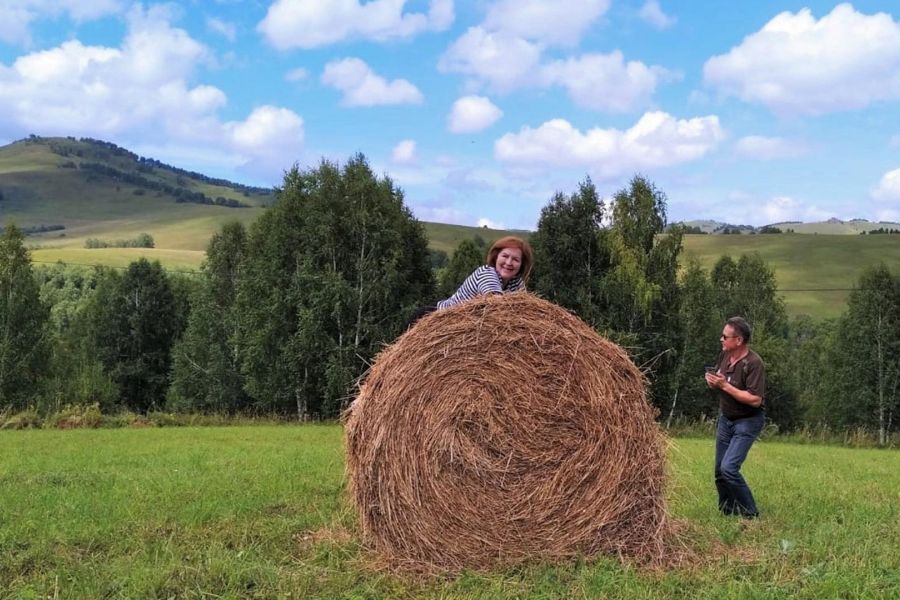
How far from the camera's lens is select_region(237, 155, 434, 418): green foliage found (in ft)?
92.7

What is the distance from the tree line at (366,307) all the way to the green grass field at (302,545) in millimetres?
17805

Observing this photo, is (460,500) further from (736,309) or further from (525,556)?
(736,309)

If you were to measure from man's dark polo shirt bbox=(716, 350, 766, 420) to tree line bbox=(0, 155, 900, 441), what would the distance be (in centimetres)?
1833

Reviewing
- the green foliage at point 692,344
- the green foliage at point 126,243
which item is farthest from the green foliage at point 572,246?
the green foliage at point 126,243

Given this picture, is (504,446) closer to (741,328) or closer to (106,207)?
(741,328)

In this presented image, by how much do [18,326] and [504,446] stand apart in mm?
35230

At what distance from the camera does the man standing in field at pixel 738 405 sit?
6504 millimetres

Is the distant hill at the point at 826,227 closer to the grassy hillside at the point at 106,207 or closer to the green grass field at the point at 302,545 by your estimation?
the grassy hillside at the point at 106,207

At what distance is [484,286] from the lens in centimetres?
561

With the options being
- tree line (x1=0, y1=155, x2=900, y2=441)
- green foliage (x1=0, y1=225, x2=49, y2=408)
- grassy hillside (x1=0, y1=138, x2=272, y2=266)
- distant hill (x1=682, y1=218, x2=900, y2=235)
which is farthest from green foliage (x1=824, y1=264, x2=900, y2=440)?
distant hill (x1=682, y1=218, x2=900, y2=235)

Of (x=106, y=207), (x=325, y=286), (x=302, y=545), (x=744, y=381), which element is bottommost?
(x=302, y=545)

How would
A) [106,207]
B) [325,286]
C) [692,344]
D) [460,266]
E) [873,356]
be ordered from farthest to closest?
[106,207]
[460,266]
[873,356]
[692,344]
[325,286]

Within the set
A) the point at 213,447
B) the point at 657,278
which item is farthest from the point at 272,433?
the point at 657,278

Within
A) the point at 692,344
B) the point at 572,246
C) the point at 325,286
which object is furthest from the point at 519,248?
the point at 692,344
